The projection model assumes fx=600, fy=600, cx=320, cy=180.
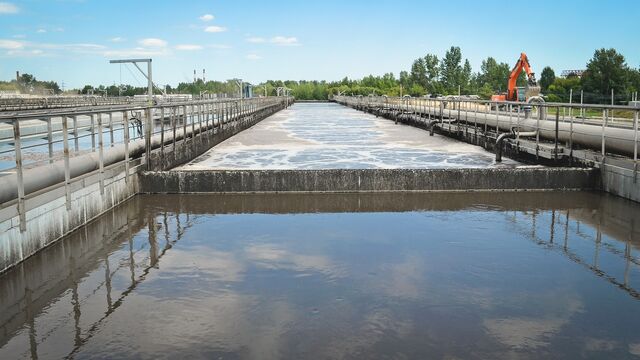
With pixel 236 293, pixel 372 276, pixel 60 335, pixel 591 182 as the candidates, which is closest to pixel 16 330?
pixel 60 335

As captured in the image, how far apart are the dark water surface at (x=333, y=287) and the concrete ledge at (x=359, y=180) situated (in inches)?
66.8

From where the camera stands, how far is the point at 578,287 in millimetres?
6570

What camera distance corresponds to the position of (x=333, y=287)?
6.50m

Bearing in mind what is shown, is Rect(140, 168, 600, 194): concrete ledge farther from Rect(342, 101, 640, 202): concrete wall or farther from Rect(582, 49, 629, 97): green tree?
Rect(582, 49, 629, 97): green tree

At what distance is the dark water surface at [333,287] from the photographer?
507cm

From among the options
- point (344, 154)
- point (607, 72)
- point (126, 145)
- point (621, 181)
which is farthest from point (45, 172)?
point (607, 72)

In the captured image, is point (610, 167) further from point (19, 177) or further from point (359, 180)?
point (19, 177)

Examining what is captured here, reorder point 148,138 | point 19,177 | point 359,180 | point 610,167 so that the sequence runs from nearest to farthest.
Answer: point 19,177
point 610,167
point 359,180
point 148,138

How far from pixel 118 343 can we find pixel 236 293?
4.83 ft

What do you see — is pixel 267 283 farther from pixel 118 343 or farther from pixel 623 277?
pixel 623 277

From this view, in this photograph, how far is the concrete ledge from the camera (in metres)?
12.3

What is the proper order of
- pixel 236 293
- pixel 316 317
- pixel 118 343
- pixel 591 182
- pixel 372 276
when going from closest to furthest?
pixel 118 343
pixel 316 317
pixel 236 293
pixel 372 276
pixel 591 182

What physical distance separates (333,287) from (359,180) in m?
5.92

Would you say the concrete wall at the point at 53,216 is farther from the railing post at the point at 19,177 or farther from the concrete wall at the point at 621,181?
the concrete wall at the point at 621,181
